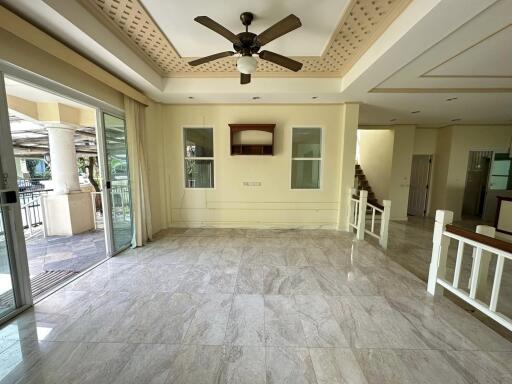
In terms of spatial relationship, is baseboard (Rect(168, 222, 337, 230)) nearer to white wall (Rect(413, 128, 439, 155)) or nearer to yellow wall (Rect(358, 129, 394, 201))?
yellow wall (Rect(358, 129, 394, 201))

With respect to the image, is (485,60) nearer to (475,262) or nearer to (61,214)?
(475,262)

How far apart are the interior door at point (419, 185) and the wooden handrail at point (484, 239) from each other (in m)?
5.29

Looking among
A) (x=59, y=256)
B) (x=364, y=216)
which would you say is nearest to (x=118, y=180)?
(x=59, y=256)

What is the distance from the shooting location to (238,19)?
7.19ft

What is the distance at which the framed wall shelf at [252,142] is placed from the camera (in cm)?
418

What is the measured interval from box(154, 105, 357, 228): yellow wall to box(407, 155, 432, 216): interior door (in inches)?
148

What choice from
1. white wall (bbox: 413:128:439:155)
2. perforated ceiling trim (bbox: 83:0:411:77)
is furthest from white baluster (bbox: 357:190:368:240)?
white wall (bbox: 413:128:439:155)

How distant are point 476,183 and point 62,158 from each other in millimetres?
10385

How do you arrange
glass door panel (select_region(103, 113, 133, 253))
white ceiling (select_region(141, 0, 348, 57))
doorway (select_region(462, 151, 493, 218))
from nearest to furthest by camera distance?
white ceiling (select_region(141, 0, 348, 57)) → glass door panel (select_region(103, 113, 133, 253)) → doorway (select_region(462, 151, 493, 218))

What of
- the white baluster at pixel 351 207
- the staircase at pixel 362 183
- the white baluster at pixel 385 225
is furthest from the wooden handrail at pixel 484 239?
the staircase at pixel 362 183

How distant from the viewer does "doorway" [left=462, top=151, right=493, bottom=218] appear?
5.80 metres

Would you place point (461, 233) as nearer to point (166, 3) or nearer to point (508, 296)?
point (508, 296)

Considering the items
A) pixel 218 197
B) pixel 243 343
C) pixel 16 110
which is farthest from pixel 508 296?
pixel 16 110

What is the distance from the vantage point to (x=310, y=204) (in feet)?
14.5
